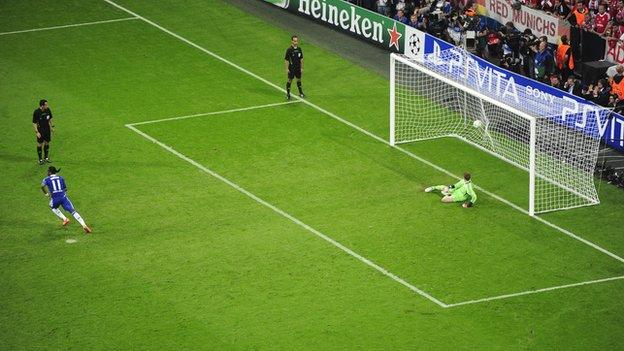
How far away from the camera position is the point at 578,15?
36812 millimetres

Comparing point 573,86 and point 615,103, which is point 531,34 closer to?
point 573,86

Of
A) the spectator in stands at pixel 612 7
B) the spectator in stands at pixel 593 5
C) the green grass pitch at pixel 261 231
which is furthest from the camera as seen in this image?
the spectator in stands at pixel 593 5

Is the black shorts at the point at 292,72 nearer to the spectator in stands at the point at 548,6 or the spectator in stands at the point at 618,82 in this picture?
the spectator in stands at the point at 548,6

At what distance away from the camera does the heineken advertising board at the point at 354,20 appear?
1564 inches

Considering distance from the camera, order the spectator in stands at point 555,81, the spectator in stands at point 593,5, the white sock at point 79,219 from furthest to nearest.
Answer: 1. the spectator in stands at point 593,5
2. the spectator in stands at point 555,81
3. the white sock at point 79,219

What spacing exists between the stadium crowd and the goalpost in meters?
1.23

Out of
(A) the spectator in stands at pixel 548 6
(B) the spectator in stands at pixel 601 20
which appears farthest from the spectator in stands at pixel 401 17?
(B) the spectator in stands at pixel 601 20

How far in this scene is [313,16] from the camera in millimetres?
43000

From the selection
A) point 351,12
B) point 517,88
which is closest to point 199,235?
point 517,88

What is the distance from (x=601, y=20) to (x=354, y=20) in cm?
872

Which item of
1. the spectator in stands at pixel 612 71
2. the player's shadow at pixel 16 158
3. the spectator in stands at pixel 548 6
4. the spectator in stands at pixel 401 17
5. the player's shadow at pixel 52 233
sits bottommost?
the player's shadow at pixel 16 158

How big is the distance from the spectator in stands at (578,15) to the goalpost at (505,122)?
4.06 metres

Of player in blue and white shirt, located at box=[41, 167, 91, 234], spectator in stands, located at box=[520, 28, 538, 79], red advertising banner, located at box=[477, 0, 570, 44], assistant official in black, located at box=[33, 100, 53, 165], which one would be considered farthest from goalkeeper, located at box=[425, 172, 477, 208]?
assistant official in black, located at box=[33, 100, 53, 165]

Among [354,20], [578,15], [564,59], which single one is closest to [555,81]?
[564,59]
